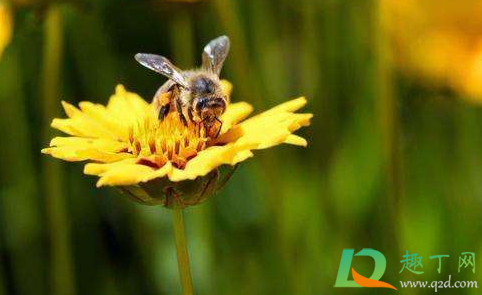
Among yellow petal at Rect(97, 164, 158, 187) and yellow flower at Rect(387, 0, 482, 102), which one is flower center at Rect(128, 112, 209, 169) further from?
yellow flower at Rect(387, 0, 482, 102)

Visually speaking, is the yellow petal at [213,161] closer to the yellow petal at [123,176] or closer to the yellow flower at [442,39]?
the yellow petal at [123,176]

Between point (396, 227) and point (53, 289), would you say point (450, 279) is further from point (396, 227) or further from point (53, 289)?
point (53, 289)

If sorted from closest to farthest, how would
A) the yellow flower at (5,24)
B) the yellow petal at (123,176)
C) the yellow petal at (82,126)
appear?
the yellow petal at (123,176)
the yellow petal at (82,126)
the yellow flower at (5,24)

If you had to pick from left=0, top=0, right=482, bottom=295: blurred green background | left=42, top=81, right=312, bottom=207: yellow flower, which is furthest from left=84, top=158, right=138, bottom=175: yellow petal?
left=0, top=0, right=482, bottom=295: blurred green background

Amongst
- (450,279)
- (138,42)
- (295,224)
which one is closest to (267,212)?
(295,224)

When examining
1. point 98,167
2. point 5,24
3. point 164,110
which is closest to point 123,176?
point 98,167

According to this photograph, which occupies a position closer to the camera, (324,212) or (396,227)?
(396,227)

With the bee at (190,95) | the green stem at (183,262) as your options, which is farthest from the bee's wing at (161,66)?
the green stem at (183,262)
